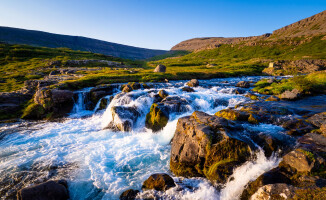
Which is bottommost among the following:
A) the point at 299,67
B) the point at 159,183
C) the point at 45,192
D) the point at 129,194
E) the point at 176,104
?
the point at 129,194

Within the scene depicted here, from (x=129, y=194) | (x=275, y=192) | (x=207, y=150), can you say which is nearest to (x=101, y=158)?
(x=129, y=194)

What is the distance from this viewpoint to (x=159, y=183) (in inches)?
364

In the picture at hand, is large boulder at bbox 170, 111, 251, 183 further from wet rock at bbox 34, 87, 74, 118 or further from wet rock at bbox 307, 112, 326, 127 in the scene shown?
wet rock at bbox 34, 87, 74, 118

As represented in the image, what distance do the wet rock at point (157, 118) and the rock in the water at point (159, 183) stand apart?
8.22m

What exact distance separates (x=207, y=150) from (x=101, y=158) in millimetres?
9531

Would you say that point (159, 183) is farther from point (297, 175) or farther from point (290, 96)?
point (290, 96)

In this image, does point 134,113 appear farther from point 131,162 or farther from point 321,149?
point 321,149

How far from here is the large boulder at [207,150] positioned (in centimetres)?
917

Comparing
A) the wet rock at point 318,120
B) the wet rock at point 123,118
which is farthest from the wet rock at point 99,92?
the wet rock at point 318,120

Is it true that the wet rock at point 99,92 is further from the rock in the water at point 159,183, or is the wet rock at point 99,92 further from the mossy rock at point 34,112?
the rock in the water at point 159,183

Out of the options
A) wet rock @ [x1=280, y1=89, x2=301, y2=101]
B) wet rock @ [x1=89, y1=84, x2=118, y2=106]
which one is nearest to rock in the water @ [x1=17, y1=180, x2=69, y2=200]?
wet rock @ [x1=89, y1=84, x2=118, y2=106]

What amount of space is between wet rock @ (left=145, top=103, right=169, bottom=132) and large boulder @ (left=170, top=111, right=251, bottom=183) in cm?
576

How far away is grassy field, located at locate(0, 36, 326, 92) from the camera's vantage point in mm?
41112

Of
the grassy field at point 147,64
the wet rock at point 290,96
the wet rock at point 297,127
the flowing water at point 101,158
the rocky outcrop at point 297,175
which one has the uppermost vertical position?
the grassy field at point 147,64
